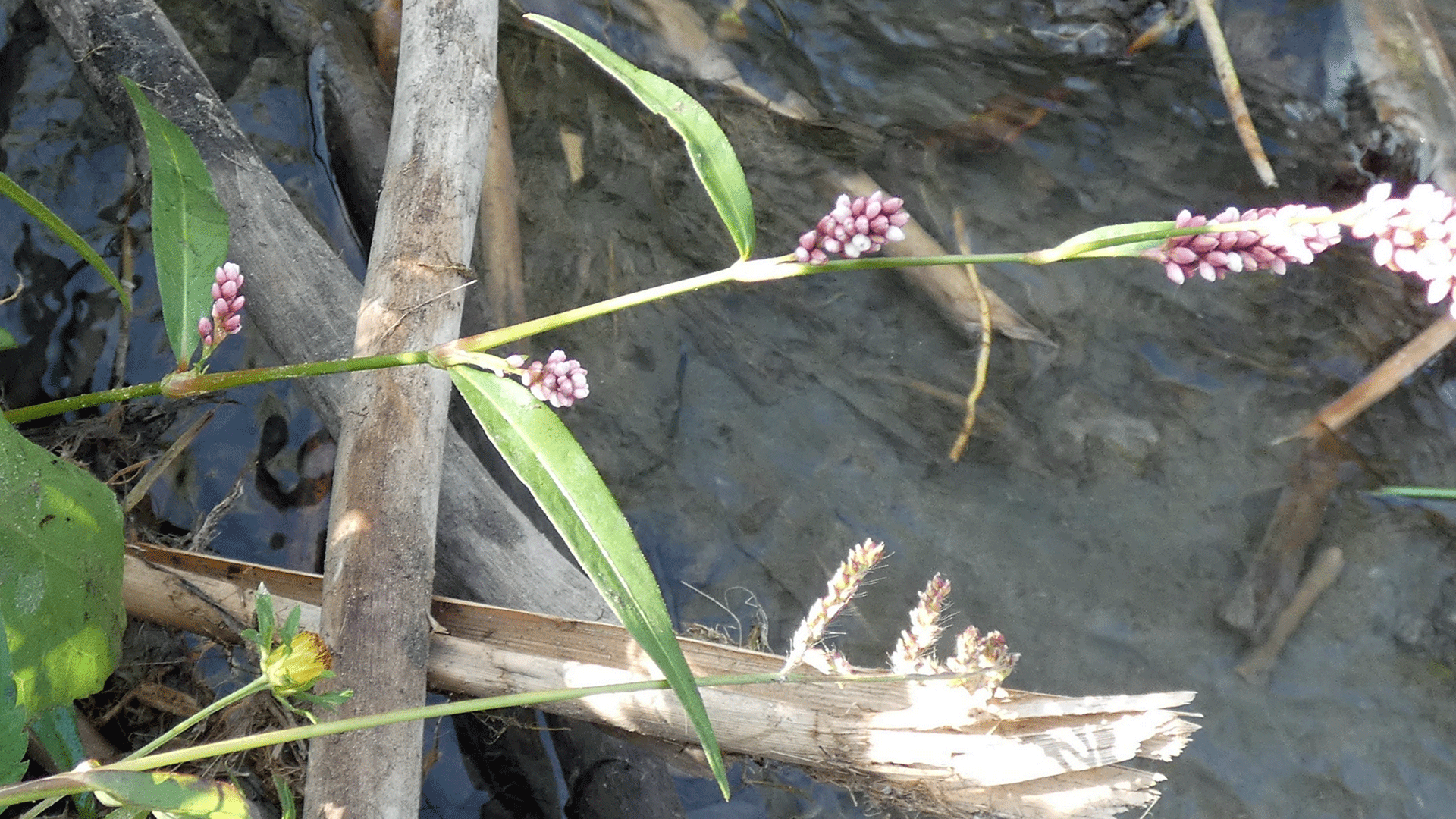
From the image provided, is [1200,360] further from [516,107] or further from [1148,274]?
[516,107]

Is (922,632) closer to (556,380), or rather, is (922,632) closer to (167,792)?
(556,380)

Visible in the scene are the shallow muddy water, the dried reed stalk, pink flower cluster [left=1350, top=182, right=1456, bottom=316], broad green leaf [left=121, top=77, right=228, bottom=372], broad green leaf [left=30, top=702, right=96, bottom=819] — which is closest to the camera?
pink flower cluster [left=1350, top=182, right=1456, bottom=316]

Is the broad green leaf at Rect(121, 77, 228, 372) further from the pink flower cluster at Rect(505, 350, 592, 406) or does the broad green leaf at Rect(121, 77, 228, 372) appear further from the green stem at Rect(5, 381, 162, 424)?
the pink flower cluster at Rect(505, 350, 592, 406)

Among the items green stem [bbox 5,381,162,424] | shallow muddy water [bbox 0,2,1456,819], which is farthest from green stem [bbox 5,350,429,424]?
shallow muddy water [bbox 0,2,1456,819]

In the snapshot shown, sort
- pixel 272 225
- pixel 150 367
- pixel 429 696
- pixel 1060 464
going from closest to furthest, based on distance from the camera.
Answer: pixel 272 225, pixel 429 696, pixel 150 367, pixel 1060 464

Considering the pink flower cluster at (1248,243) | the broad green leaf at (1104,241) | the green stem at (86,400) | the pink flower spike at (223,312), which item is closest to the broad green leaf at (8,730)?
the green stem at (86,400)

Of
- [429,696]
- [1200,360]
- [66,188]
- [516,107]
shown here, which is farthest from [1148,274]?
[66,188]

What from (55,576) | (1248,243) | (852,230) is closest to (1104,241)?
(1248,243)
